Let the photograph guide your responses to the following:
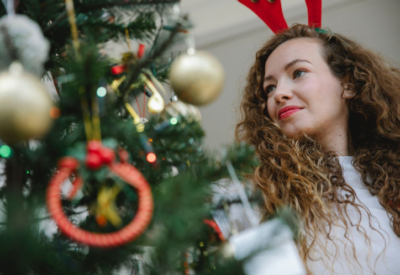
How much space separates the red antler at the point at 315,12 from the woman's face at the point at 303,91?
123 mm

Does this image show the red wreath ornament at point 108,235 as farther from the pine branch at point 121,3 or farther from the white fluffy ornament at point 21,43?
the pine branch at point 121,3

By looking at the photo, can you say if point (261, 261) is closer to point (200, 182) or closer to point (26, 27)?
point (200, 182)

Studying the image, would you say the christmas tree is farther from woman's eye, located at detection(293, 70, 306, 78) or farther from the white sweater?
woman's eye, located at detection(293, 70, 306, 78)

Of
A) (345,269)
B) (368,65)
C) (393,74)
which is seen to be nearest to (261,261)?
(345,269)

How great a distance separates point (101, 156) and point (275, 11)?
1.07m

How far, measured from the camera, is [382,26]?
1664 millimetres

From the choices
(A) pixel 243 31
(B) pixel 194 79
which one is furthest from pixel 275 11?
(B) pixel 194 79

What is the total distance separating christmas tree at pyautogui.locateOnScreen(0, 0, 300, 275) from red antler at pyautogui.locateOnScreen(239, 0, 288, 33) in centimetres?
78

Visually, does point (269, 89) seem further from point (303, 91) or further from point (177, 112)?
point (177, 112)

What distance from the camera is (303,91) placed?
99 centimetres

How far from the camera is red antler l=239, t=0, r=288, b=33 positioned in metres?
1.17

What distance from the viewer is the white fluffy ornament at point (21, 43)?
33 centimetres

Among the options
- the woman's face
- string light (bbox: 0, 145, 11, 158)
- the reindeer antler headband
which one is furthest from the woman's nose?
string light (bbox: 0, 145, 11, 158)

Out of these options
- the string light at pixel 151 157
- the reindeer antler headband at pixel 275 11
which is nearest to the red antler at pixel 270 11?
the reindeer antler headband at pixel 275 11
